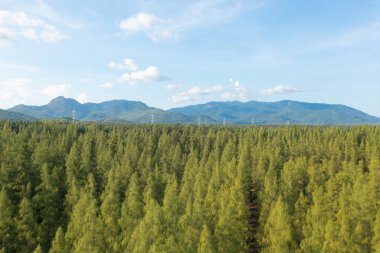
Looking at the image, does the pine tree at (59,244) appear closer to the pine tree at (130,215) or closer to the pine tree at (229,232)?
the pine tree at (130,215)

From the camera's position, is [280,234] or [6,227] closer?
[280,234]

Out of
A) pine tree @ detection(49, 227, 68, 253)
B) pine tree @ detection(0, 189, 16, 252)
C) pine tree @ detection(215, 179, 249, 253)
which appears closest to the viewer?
pine tree @ detection(49, 227, 68, 253)

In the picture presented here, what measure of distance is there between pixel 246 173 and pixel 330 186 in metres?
21.0

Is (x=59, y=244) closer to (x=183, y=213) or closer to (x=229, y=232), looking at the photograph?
(x=183, y=213)

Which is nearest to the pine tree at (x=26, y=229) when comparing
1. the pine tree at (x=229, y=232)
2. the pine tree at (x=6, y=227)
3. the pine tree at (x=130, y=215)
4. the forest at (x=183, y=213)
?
the forest at (x=183, y=213)

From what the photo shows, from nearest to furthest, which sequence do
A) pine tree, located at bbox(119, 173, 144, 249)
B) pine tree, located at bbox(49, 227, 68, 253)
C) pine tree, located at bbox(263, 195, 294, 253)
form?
pine tree, located at bbox(49, 227, 68, 253)
pine tree, located at bbox(263, 195, 294, 253)
pine tree, located at bbox(119, 173, 144, 249)

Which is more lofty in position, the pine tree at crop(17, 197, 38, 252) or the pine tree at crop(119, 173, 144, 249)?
the pine tree at crop(119, 173, 144, 249)

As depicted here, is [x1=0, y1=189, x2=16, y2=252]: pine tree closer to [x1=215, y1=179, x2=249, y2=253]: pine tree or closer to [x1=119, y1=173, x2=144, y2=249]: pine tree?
[x1=119, y1=173, x2=144, y2=249]: pine tree

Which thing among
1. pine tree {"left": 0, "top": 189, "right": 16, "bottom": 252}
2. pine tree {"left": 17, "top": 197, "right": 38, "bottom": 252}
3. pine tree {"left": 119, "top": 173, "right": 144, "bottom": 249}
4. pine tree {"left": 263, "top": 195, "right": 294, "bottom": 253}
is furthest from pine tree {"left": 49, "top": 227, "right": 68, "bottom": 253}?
pine tree {"left": 263, "top": 195, "right": 294, "bottom": 253}

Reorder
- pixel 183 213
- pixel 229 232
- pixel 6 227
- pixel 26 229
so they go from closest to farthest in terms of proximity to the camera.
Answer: pixel 229 232, pixel 183 213, pixel 6 227, pixel 26 229

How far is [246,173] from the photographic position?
243ft

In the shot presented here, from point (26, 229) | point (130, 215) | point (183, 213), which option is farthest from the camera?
point (26, 229)

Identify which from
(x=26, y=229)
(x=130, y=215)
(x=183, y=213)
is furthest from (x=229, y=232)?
(x=26, y=229)

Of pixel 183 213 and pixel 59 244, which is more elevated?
pixel 183 213
